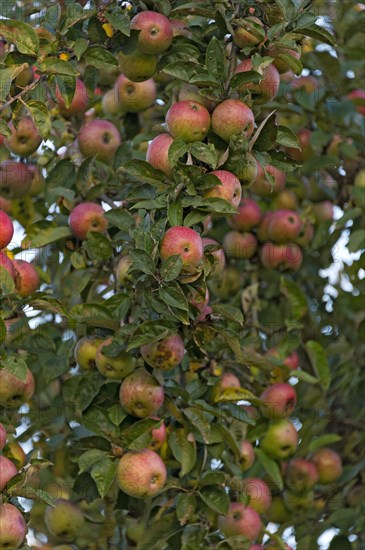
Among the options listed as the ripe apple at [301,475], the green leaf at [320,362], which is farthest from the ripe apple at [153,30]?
the ripe apple at [301,475]

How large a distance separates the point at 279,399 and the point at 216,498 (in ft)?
1.62

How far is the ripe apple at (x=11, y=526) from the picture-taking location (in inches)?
74.0

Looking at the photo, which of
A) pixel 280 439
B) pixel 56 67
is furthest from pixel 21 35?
pixel 280 439

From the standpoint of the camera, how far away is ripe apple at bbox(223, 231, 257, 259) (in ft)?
9.82

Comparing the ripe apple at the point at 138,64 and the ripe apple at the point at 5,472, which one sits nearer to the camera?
the ripe apple at the point at 5,472

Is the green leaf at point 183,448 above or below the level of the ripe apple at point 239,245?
above

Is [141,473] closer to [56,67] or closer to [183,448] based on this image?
[183,448]

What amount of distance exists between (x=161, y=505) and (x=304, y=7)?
111 centimetres

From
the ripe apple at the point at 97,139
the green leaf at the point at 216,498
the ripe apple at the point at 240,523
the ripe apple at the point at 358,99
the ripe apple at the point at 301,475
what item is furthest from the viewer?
the ripe apple at the point at 358,99

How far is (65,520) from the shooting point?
2.60 m

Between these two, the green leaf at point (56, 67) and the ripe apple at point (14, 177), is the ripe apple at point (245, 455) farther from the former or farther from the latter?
the green leaf at point (56, 67)

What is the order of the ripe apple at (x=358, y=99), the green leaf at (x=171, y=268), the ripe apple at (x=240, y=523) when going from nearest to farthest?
the green leaf at (x=171, y=268) → the ripe apple at (x=240, y=523) → the ripe apple at (x=358, y=99)

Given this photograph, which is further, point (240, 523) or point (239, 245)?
point (239, 245)

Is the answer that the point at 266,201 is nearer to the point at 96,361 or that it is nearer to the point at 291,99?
the point at 291,99
